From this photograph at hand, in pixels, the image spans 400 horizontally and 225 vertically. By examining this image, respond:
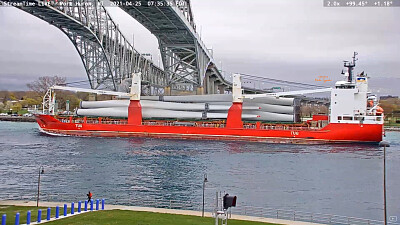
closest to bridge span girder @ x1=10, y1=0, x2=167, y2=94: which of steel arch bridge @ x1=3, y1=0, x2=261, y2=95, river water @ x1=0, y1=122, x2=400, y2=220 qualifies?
steel arch bridge @ x1=3, y1=0, x2=261, y2=95

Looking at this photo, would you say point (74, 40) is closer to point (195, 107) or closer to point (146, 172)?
point (195, 107)

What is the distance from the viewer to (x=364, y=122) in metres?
44.9

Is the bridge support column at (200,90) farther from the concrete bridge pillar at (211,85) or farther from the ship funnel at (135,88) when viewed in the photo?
the concrete bridge pillar at (211,85)

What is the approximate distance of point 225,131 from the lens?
5116cm

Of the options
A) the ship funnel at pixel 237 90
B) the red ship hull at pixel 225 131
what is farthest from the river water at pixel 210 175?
the ship funnel at pixel 237 90

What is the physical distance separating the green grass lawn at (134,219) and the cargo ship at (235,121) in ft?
112

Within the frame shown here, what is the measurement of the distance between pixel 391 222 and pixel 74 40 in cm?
4604

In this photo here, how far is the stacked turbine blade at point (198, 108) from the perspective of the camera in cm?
5938

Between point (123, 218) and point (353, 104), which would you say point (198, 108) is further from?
point (123, 218)

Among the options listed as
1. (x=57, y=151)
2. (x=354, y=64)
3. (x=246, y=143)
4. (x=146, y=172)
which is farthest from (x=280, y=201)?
(x=354, y=64)

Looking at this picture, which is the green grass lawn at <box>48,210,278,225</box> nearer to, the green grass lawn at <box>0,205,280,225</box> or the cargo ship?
the green grass lawn at <box>0,205,280,225</box>

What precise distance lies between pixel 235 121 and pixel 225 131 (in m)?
1.95

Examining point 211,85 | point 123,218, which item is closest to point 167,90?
point 211,85

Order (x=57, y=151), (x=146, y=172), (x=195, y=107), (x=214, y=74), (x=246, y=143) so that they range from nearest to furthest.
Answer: (x=146, y=172)
(x=57, y=151)
(x=246, y=143)
(x=195, y=107)
(x=214, y=74)
